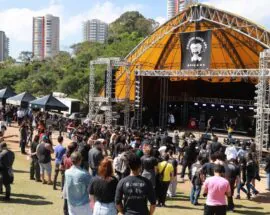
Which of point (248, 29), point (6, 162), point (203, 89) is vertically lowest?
point (6, 162)

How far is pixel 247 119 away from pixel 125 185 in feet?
89.8

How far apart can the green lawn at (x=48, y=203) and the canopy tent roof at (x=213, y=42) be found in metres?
14.0

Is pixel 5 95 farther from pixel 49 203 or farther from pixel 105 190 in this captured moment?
pixel 105 190

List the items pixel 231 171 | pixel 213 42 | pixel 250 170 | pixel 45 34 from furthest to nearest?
1. pixel 45 34
2. pixel 213 42
3. pixel 250 170
4. pixel 231 171

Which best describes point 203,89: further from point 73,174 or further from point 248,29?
point 73,174

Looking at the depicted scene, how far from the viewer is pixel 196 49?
2705 cm

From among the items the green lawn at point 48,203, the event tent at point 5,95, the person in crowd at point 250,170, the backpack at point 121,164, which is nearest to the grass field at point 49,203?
the green lawn at point 48,203

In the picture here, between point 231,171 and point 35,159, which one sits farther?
point 35,159

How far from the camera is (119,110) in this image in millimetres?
32094

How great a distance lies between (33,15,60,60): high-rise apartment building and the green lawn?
522 feet

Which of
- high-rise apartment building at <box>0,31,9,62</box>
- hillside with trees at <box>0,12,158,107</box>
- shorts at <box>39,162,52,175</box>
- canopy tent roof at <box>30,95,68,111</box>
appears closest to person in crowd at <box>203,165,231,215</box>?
shorts at <box>39,162,52,175</box>

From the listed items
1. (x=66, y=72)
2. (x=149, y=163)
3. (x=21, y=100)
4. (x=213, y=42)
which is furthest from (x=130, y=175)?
(x=66, y=72)

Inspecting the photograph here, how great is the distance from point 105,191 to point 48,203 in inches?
Answer: 188

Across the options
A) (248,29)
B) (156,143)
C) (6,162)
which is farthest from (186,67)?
(6,162)
